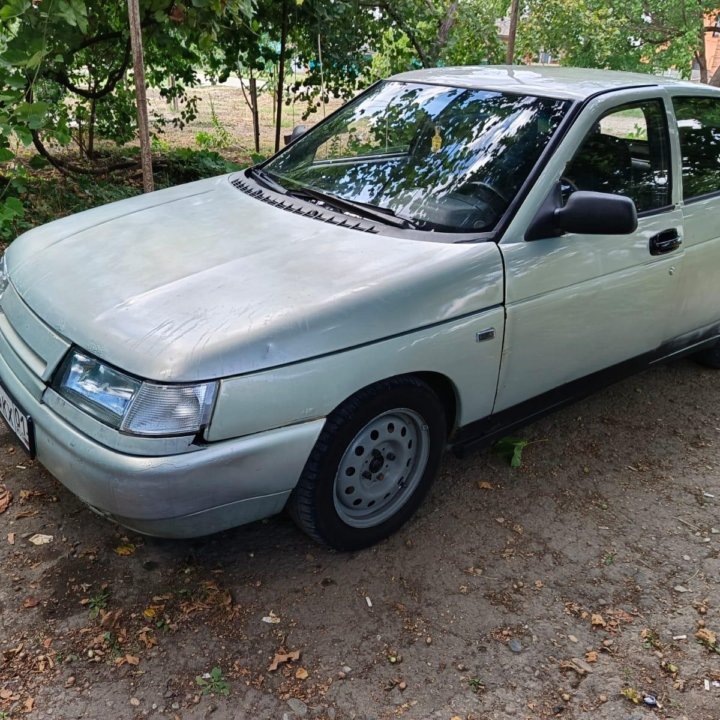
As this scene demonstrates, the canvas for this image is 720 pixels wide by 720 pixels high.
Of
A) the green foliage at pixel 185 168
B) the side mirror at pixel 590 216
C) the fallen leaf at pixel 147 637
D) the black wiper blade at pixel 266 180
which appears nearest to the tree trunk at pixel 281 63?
the green foliage at pixel 185 168

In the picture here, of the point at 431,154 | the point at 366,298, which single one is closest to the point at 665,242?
the point at 431,154

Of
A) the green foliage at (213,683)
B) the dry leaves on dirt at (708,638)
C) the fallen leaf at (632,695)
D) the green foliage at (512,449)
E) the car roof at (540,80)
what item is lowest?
the dry leaves on dirt at (708,638)

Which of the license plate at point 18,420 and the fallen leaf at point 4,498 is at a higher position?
the license plate at point 18,420

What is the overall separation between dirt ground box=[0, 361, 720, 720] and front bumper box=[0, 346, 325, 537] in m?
0.40

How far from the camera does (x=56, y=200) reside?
20.1 feet

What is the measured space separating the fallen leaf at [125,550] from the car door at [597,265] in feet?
5.12

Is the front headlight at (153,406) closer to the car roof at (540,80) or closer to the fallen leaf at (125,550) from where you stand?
the fallen leaf at (125,550)

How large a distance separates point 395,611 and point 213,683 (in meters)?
0.67

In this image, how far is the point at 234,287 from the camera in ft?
7.97

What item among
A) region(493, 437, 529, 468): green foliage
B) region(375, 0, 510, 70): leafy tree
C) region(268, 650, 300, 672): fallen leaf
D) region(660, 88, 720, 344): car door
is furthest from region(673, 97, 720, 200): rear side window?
region(375, 0, 510, 70): leafy tree

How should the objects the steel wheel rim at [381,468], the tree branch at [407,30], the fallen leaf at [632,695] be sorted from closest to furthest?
the fallen leaf at [632,695]
the steel wheel rim at [381,468]
the tree branch at [407,30]

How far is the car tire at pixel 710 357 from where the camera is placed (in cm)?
444

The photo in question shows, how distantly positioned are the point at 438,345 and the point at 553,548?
101 cm

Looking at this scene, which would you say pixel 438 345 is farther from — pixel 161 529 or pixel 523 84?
pixel 523 84
